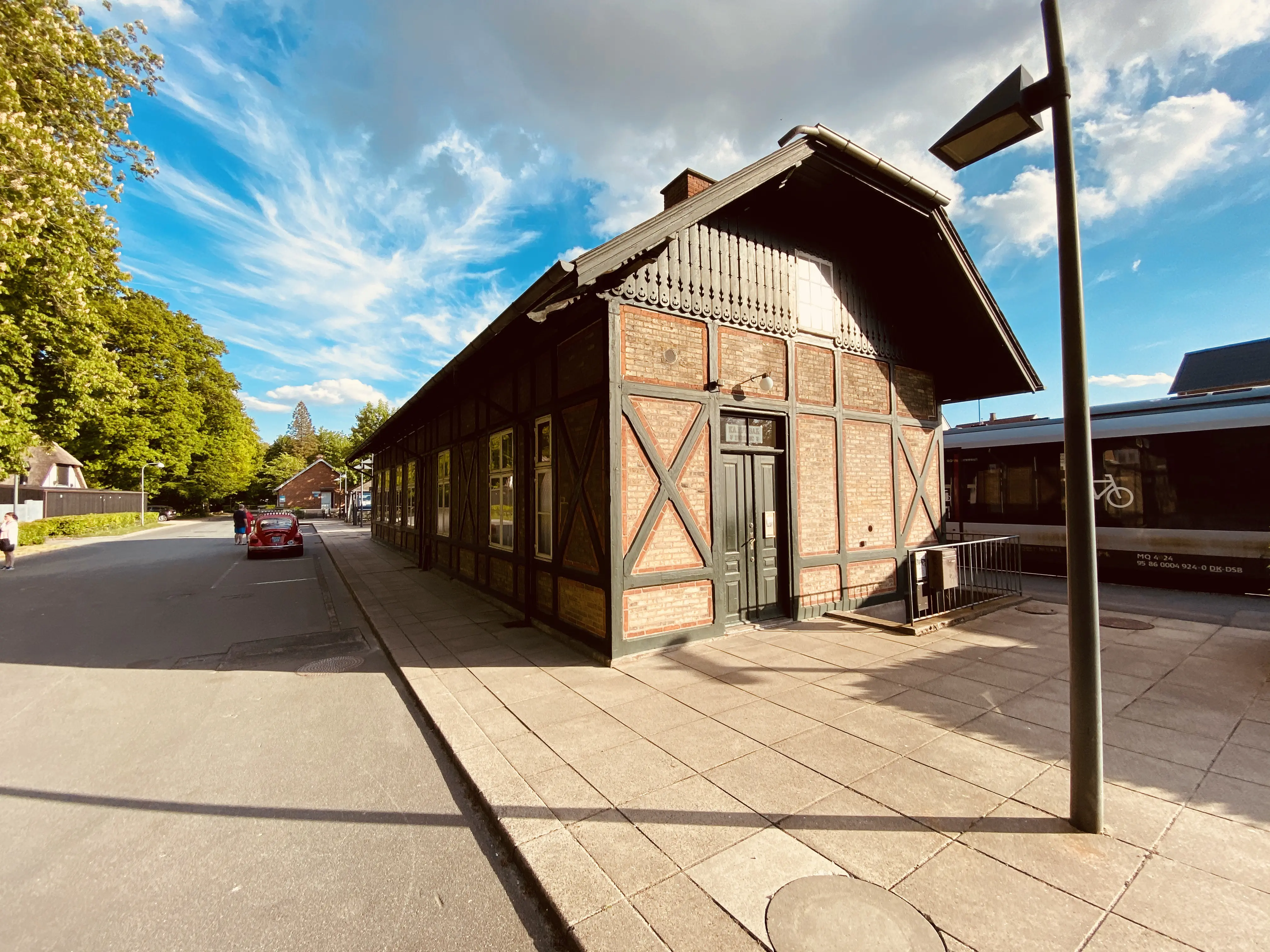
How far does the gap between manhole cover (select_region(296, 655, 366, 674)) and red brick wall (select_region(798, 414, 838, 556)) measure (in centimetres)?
616

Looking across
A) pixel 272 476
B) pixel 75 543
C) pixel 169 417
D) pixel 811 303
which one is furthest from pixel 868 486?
pixel 272 476

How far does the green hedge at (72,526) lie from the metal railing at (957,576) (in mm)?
30400

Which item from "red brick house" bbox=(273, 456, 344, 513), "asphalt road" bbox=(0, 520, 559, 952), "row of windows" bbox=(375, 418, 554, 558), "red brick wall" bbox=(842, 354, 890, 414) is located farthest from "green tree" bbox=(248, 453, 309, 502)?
"red brick wall" bbox=(842, 354, 890, 414)

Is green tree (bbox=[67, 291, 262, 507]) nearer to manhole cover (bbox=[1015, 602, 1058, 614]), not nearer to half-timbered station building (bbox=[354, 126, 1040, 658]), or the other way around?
half-timbered station building (bbox=[354, 126, 1040, 658])

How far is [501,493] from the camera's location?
30.9 feet

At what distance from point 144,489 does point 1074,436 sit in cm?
5258

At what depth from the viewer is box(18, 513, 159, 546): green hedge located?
22.4 meters

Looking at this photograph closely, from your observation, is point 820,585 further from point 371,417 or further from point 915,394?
point 371,417

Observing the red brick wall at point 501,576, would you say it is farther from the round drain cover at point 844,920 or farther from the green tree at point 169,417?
the green tree at point 169,417

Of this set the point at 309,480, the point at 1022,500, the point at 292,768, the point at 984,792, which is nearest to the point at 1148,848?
the point at 984,792

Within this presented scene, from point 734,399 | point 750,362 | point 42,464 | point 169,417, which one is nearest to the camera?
point 734,399

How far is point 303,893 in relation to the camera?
2.61 m

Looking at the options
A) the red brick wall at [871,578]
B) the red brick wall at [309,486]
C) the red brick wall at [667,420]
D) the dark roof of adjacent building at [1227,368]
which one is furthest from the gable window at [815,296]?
the red brick wall at [309,486]

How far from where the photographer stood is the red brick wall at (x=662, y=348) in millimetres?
6211
